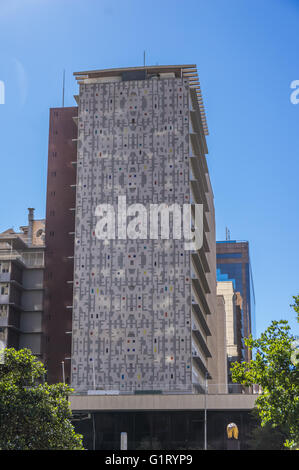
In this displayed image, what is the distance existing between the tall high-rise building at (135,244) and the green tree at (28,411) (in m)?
47.5

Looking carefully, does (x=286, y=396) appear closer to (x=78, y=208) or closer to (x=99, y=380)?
(x=99, y=380)

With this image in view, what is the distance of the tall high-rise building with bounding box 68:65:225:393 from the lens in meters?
100

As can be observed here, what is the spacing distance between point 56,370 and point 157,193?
1310 inches

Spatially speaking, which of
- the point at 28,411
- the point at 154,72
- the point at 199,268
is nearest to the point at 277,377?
the point at 28,411

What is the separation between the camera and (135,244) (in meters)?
105

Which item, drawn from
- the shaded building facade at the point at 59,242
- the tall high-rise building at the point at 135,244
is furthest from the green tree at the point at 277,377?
the shaded building facade at the point at 59,242

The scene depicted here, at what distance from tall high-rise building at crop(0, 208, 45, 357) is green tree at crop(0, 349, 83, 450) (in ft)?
212

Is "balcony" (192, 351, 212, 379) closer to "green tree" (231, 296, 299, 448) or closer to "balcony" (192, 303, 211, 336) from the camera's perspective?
"balcony" (192, 303, 211, 336)

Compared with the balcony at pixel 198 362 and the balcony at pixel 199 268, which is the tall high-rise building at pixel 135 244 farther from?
the balcony at pixel 199 268

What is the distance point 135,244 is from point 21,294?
28.6m

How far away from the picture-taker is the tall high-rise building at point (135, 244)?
10006 cm

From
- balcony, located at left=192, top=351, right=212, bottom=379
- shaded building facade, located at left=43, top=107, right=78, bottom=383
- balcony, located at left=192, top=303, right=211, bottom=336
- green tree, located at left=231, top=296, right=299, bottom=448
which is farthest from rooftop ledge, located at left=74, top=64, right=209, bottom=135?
green tree, located at left=231, top=296, right=299, bottom=448

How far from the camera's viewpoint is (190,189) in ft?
350
